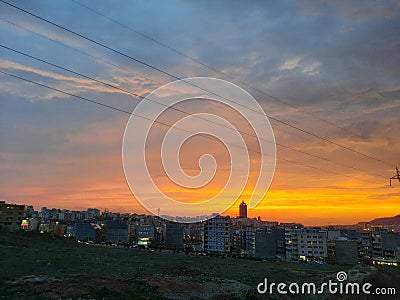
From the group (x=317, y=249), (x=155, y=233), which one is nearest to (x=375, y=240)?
(x=317, y=249)

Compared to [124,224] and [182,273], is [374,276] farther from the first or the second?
[124,224]
